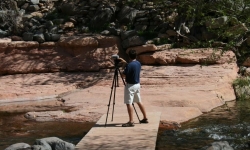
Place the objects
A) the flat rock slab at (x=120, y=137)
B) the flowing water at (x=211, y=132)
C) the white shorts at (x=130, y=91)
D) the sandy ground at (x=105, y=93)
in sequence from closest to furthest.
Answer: the flat rock slab at (x=120, y=137) → the flowing water at (x=211, y=132) → the white shorts at (x=130, y=91) → the sandy ground at (x=105, y=93)

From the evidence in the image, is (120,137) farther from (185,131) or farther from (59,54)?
(59,54)

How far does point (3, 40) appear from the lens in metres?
18.8

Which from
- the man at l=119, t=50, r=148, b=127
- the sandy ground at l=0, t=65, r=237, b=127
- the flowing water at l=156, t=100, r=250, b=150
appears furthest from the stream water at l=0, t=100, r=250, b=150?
the man at l=119, t=50, r=148, b=127

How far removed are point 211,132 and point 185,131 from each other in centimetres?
55

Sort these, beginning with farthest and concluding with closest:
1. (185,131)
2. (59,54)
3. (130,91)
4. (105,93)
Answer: (59,54) < (105,93) < (185,131) < (130,91)

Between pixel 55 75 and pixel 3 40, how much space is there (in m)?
2.99

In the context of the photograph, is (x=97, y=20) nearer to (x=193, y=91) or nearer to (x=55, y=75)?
(x=55, y=75)

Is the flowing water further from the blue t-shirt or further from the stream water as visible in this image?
the blue t-shirt

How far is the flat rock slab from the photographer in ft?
24.9

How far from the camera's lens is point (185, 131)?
9.98m

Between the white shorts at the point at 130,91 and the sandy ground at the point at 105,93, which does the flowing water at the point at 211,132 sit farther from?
the white shorts at the point at 130,91

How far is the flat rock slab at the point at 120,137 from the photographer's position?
7594 millimetres

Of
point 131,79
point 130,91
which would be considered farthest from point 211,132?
point 131,79

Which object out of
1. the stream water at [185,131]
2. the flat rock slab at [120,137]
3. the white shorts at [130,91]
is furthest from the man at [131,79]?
the stream water at [185,131]
